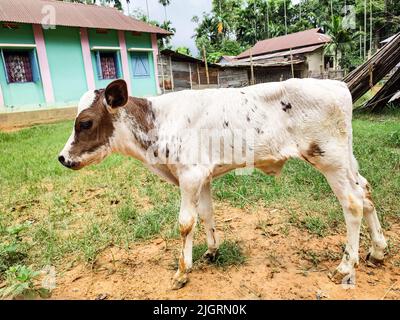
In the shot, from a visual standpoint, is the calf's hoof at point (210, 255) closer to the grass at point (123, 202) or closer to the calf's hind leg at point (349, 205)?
the grass at point (123, 202)

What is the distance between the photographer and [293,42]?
3697 centimetres

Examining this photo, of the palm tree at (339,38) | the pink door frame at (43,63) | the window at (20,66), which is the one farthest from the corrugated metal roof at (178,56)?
the palm tree at (339,38)

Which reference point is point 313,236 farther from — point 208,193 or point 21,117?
point 21,117

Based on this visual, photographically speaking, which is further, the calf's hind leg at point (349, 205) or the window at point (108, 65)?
the window at point (108, 65)

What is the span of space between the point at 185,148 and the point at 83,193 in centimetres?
310

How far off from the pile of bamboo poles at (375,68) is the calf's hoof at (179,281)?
948 cm

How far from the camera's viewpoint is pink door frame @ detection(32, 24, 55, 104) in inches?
569

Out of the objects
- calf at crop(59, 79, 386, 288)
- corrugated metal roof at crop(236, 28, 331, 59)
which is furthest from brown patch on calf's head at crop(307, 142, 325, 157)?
corrugated metal roof at crop(236, 28, 331, 59)

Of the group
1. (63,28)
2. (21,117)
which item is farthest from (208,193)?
(63,28)

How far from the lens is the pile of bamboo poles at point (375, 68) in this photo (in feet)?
31.8

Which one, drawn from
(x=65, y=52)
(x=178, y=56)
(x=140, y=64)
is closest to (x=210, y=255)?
(x=65, y=52)

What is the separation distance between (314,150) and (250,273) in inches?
44.2

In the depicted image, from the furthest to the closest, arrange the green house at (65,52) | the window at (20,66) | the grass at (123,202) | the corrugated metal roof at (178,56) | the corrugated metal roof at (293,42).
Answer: the corrugated metal roof at (293,42) < the corrugated metal roof at (178,56) < the green house at (65,52) < the window at (20,66) < the grass at (123,202)

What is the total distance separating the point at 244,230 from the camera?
3.40 m
